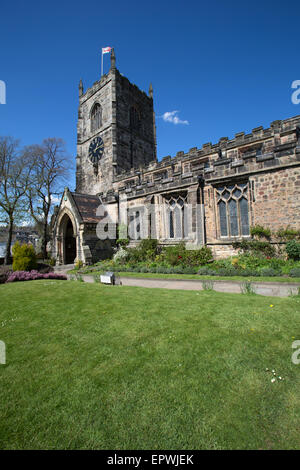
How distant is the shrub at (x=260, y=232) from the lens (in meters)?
12.1

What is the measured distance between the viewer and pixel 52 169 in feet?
99.5

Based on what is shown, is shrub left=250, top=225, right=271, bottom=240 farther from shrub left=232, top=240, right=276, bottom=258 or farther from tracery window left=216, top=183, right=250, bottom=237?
tracery window left=216, top=183, right=250, bottom=237

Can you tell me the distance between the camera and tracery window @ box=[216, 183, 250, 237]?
44.3 feet

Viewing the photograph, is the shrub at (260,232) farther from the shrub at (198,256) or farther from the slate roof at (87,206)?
the slate roof at (87,206)

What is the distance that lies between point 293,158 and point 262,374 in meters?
12.2

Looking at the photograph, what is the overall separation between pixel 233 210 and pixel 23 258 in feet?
45.5

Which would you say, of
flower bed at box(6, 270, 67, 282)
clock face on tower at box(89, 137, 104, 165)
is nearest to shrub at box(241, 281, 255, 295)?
flower bed at box(6, 270, 67, 282)

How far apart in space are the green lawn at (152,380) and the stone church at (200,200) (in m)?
9.15

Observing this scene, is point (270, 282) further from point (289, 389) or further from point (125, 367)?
point (125, 367)

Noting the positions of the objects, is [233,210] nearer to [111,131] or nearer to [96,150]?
[111,131]

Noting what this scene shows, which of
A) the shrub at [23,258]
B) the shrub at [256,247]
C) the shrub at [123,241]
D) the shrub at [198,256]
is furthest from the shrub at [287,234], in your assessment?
the shrub at [23,258]

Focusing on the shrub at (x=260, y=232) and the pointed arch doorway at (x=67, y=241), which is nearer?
the shrub at (x=260, y=232)

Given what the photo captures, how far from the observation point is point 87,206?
19.7 m

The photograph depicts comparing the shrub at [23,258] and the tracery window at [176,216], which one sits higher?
the tracery window at [176,216]
